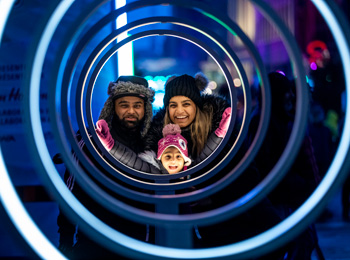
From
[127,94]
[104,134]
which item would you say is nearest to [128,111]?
[127,94]

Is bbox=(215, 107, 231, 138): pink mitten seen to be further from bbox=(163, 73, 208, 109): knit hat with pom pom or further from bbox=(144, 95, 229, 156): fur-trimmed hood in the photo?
bbox=(163, 73, 208, 109): knit hat with pom pom

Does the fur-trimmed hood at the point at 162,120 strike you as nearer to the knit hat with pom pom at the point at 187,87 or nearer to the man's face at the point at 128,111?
the knit hat with pom pom at the point at 187,87

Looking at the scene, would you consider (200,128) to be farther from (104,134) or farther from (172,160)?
(104,134)

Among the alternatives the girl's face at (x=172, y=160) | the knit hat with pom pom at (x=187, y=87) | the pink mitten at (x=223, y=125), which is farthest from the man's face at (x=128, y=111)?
the pink mitten at (x=223, y=125)

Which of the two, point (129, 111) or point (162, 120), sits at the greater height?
point (129, 111)

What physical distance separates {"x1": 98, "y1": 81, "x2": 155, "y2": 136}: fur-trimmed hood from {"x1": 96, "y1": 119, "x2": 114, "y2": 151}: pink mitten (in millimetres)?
96

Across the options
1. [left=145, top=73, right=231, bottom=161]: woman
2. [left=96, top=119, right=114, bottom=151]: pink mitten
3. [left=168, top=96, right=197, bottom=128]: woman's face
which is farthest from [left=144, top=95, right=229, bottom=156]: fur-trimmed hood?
[left=96, top=119, right=114, bottom=151]: pink mitten

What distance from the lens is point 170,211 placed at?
284 centimetres

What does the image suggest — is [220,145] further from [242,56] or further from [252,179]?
[242,56]

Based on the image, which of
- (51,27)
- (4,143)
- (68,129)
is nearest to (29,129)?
(68,129)

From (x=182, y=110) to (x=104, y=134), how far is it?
92 centimetres

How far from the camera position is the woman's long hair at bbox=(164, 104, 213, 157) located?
4066 millimetres

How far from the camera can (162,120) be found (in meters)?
4.19

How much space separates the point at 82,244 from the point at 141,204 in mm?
697
